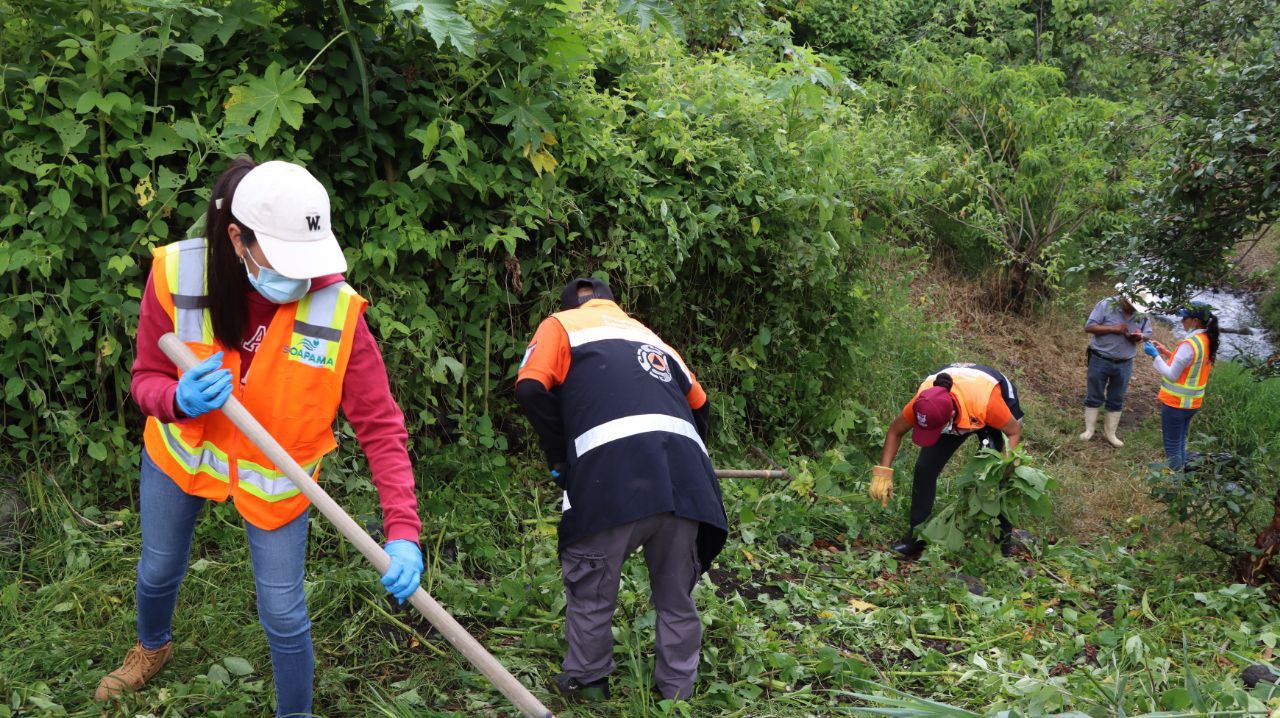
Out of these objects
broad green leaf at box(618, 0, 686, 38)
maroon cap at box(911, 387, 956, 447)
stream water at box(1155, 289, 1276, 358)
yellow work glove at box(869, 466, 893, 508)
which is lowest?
stream water at box(1155, 289, 1276, 358)

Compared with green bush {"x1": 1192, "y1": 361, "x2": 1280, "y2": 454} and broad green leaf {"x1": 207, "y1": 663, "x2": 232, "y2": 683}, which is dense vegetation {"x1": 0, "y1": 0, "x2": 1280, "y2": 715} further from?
green bush {"x1": 1192, "y1": 361, "x2": 1280, "y2": 454}

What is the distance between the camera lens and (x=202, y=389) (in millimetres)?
2393

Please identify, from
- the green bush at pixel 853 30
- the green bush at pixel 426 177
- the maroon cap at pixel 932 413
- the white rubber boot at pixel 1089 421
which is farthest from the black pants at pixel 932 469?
the green bush at pixel 853 30

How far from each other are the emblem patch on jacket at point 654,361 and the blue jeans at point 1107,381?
5.75 meters

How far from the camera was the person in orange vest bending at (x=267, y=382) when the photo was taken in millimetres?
2410

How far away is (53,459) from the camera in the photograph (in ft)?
12.6

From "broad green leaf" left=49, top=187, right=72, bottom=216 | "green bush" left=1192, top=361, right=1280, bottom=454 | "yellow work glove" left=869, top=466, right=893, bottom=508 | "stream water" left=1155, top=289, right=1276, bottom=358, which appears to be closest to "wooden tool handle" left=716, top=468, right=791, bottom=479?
"yellow work glove" left=869, top=466, right=893, bottom=508

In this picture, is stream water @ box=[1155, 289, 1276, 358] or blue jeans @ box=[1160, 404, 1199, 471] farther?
stream water @ box=[1155, 289, 1276, 358]

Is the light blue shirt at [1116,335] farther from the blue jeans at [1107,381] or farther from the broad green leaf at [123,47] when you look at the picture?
the broad green leaf at [123,47]

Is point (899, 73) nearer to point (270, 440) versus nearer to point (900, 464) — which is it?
point (900, 464)

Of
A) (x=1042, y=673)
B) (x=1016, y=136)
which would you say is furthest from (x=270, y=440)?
(x=1016, y=136)

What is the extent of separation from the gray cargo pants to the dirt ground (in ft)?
11.7

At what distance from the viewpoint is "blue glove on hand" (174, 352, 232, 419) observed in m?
2.38

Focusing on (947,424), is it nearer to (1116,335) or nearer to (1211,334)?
(1211,334)
